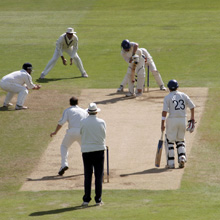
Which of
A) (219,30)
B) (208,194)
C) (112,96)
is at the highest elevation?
(219,30)

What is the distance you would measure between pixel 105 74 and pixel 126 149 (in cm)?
972

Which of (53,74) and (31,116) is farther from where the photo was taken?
(53,74)

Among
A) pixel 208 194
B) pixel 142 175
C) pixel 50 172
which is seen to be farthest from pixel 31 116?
Result: pixel 208 194

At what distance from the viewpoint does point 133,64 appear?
22.1m

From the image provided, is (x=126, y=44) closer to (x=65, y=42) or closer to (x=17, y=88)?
(x=17, y=88)

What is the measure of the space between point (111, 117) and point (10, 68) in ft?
30.1

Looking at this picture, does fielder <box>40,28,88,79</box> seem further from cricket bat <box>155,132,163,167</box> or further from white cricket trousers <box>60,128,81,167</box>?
cricket bat <box>155,132,163,167</box>

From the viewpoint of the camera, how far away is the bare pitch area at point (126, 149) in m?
14.8

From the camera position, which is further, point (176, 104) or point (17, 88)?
point (17, 88)

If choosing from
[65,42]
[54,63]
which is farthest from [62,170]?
[54,63]

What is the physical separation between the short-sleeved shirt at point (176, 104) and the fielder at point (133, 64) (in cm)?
660

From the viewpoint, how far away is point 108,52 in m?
30.7

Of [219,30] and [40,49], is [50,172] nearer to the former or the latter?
[40,49]

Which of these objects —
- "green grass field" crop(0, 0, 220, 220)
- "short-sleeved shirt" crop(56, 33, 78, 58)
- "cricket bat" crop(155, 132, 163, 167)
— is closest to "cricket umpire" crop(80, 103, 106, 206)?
"green grass field" crop(0, 0, 220, 220)
